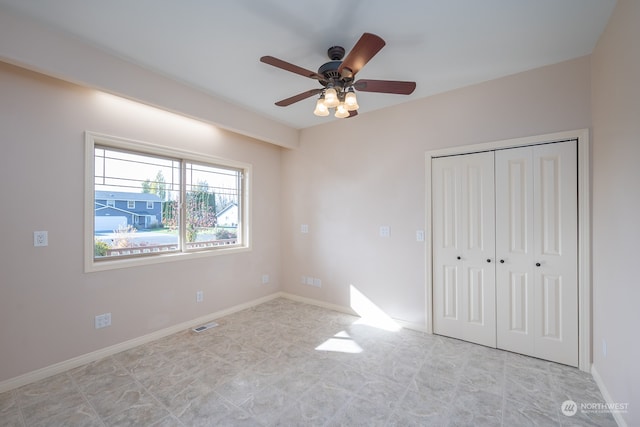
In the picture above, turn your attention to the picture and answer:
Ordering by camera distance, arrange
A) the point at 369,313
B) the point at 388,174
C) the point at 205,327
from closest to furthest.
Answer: the point at 205,327, the point at 388,174, the point at 369,313

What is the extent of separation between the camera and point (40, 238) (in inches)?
93.5

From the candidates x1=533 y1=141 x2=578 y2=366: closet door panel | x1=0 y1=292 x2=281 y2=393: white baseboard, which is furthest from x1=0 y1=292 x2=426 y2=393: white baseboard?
x1=533 y1=141 x2=578 y2=366: closet door panel

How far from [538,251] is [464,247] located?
0.64 meters

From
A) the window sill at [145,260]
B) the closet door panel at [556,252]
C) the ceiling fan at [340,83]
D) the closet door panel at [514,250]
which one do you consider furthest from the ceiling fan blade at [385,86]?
the window sill at [145,260]

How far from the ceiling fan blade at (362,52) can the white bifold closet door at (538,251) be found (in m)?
1.86

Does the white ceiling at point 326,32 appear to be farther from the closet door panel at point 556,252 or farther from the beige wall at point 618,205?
the closet door panel at point 556,252

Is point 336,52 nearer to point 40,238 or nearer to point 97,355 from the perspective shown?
point 40,238

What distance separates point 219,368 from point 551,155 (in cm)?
363

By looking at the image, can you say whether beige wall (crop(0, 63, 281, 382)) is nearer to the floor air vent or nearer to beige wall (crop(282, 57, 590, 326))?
the floor air vent

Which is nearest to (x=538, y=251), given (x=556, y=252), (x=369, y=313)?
(x=556, y=252)

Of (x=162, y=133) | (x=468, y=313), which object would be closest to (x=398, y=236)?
(x=468, y=313)

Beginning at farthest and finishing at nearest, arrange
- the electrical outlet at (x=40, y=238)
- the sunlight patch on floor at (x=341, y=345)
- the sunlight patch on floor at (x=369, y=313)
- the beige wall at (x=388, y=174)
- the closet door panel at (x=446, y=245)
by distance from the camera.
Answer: the sunlight patch on floor at (x=369, y=313), the closet door panel at (x=446, y=245), the sunlight patch on floor at (x=341, y=345), the beige wall at (x=388, y=174), the electrical outlet at (x=40, y=238)

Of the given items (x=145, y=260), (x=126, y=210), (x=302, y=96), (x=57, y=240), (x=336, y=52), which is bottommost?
(x=145, y=260)

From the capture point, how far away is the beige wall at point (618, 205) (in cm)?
162
